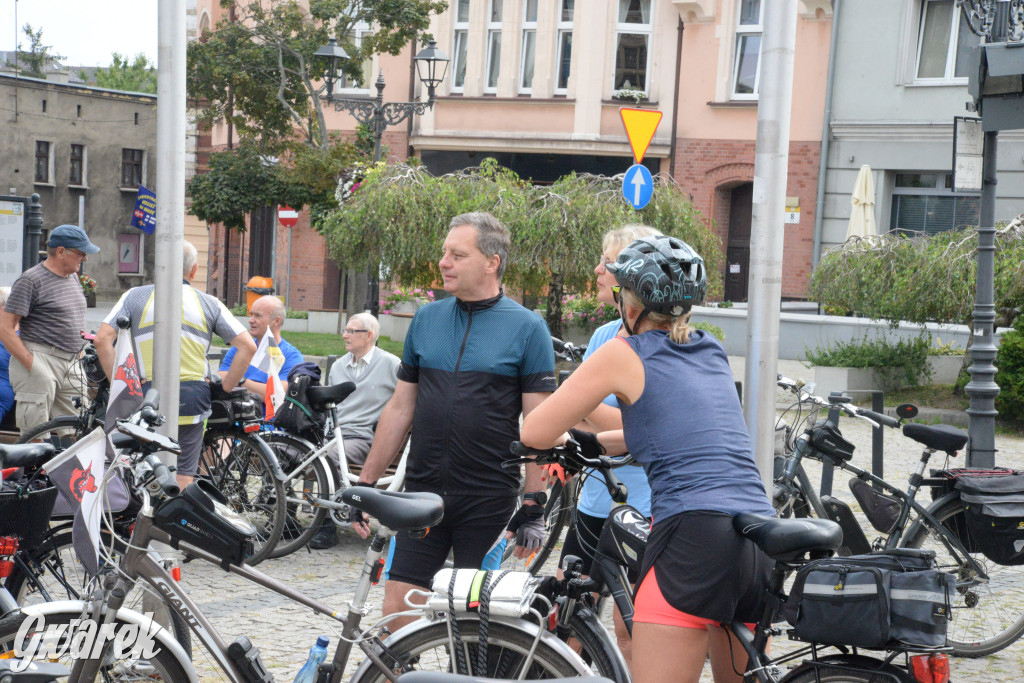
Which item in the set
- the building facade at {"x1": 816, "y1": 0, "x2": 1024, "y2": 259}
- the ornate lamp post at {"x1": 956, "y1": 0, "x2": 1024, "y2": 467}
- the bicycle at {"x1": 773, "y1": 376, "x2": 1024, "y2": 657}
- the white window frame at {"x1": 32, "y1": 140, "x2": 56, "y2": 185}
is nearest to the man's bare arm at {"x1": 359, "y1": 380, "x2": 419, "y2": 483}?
the bicycle at {"x1": 773, "y1": 376, "x2": 1024, "y2": 657}

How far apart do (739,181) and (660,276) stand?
81.6ft

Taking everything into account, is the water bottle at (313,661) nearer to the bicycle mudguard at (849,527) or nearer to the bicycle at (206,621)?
the bicycle at (206,621)

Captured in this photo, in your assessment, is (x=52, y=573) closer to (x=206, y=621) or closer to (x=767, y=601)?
(x=206, y=621)

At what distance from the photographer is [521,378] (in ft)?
13.4

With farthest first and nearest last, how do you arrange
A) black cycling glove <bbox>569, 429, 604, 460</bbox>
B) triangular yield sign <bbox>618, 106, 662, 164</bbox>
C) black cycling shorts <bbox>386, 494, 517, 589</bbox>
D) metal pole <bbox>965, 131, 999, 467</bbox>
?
triangular yield sign <bbox>618, 106, 662, 164</bbox> → metal pole <bbox>965, 131, 999, 467</bbox> → black cycling shorts <bbox>386, 494, 517, 589</bbox> → black cycling glove <bbox>569, 429, 604, 460</bbox>

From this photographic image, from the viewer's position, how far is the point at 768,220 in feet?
16.8

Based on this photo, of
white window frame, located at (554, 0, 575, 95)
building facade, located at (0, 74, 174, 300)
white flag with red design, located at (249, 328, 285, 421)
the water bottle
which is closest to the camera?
the water bottle

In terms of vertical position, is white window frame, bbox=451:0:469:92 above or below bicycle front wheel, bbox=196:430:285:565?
above

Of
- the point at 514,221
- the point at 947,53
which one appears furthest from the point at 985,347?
the point at 947,53

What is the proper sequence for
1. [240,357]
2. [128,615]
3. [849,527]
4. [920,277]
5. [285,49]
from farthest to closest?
[285,49]
[920,277]
[240,357]
[849,527]
[128,615]

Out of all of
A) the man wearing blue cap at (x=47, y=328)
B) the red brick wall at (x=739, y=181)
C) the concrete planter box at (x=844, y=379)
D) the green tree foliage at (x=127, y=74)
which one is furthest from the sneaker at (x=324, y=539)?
the green tree foliage at (x=127, y=74)

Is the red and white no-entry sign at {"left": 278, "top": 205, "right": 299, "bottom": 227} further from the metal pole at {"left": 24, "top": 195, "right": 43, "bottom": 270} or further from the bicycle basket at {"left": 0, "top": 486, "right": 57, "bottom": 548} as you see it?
the bicycle basket at {"left": 0, "top": 486, "right": 57, "bottom": 548}

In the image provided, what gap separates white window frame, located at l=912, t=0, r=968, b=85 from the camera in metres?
24.5

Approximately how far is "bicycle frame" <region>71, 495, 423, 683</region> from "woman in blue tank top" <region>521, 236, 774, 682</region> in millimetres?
712
